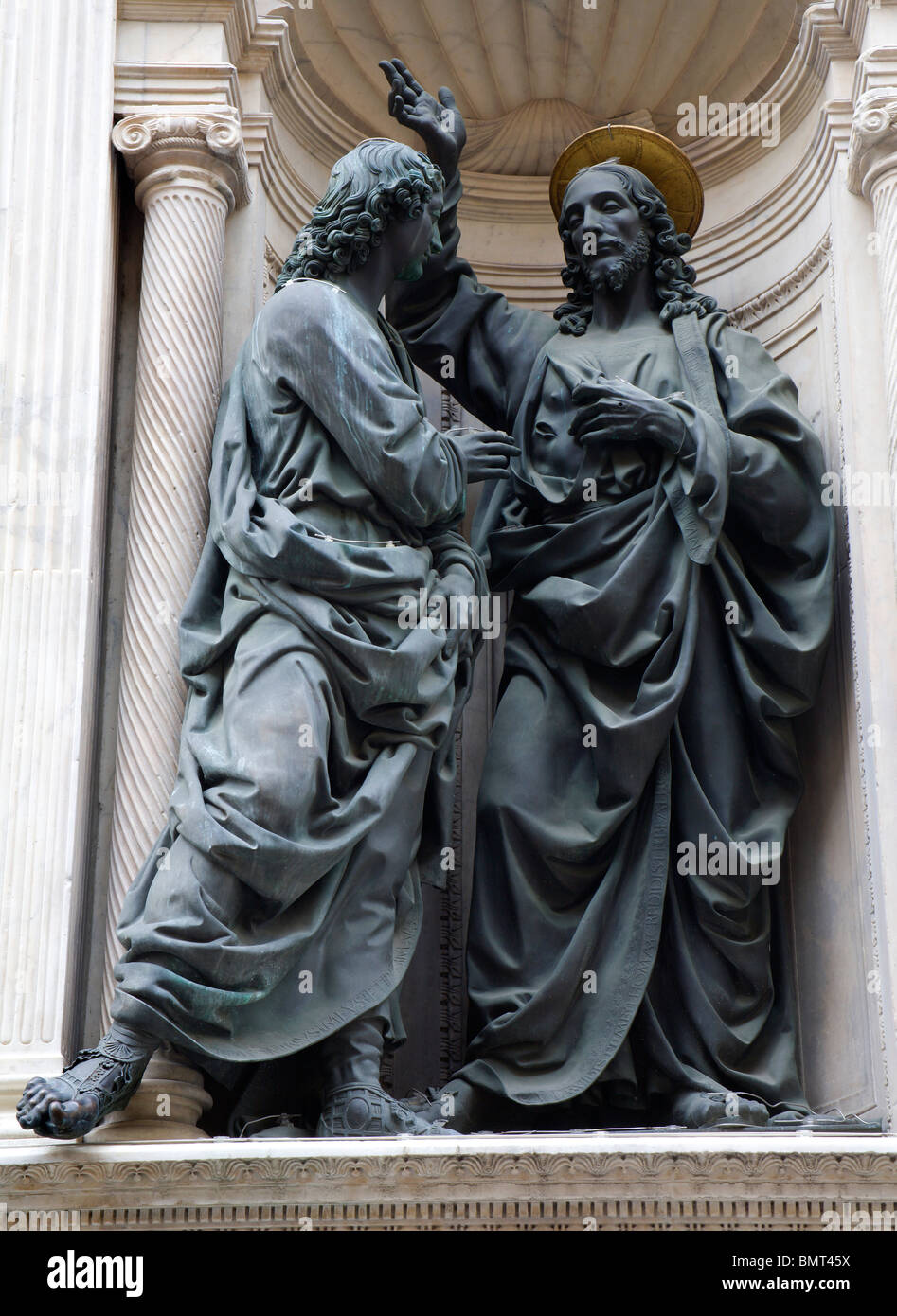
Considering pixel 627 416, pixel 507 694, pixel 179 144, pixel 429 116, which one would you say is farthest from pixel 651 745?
pixel 179 144

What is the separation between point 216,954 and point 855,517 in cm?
212

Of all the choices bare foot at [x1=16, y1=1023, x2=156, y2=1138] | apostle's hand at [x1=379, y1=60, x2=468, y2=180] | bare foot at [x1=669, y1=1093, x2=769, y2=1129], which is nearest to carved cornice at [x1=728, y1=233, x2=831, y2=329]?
apostle's hand at [x1=379, y1=60, x2=468, y2=180]

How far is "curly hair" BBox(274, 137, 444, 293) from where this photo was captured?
18.7 ft

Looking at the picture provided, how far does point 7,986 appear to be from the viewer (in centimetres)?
514

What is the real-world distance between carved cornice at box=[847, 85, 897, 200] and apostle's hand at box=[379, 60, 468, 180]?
1113mm

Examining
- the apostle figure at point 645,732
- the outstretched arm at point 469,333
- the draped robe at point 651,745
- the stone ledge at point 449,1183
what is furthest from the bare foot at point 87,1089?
the outstretched arm at point 469,333

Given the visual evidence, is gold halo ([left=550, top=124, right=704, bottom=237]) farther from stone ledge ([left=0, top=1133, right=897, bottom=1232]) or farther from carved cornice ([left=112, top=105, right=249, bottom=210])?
stone ledge ([left=0, top=1133, right=897, bottom=1232])

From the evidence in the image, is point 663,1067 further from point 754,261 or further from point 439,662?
point 754,261

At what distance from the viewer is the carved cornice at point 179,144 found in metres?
6.00

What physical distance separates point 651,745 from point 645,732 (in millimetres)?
44

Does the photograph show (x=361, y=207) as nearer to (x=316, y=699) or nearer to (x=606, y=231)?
(x=606, y=231)

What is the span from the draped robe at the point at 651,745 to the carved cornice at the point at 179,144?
1.12m

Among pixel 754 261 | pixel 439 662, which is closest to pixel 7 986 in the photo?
pixel 439 662

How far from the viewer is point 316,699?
17.1ft
